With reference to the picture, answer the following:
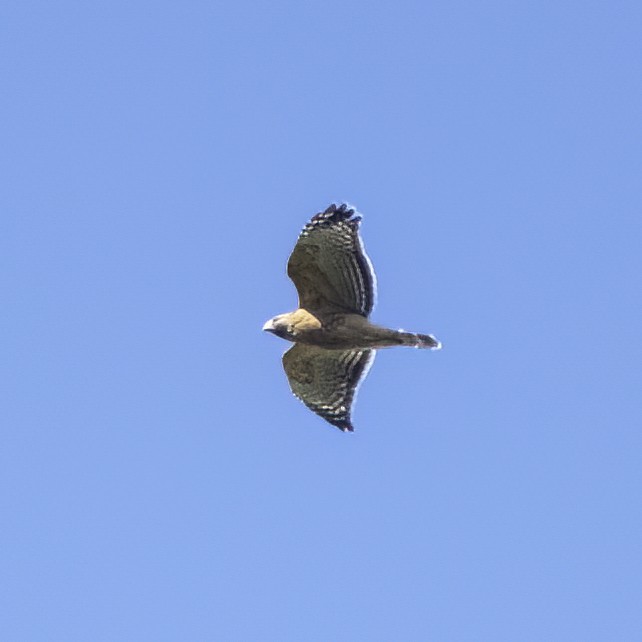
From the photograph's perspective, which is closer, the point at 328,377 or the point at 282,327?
the point at 282,327

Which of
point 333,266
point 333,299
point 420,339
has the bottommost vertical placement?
point 420,339

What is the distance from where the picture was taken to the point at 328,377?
894 inches

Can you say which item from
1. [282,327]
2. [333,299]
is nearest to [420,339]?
[333,299]

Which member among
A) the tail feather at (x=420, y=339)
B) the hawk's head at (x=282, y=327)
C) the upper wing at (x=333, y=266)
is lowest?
the tail feather at (x=420, y=339)

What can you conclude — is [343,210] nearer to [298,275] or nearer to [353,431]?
[298,275]

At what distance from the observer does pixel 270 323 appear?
72.2 ft

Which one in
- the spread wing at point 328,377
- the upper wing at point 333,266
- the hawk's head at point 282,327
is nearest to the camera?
the upper wing at point 333,266

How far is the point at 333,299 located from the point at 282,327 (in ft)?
2.34

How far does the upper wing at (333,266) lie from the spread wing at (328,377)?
0.88 meters

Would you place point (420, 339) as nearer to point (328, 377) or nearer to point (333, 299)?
point (333, 299)

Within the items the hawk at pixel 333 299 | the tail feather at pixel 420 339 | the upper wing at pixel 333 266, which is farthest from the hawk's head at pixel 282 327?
the tail feather at pixel 420 339

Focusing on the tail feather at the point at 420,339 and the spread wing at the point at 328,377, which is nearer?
the tail feather at the point at 420,339

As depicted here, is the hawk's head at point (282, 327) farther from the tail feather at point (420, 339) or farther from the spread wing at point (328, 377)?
the tail feather at point (420, 339)

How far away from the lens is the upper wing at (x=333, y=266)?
21.3 metres
